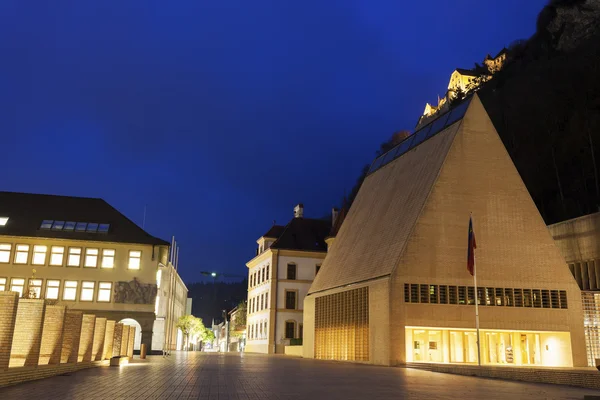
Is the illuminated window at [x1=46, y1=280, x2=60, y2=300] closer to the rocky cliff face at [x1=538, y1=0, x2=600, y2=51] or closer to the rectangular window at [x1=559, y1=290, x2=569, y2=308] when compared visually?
the rectangular window at [x1=559, y1=290, x2=569, y2=308]

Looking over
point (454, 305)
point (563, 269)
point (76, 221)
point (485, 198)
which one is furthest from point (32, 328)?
point (76, 221)

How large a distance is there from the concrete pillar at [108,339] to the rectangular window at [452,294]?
17825 millimetres

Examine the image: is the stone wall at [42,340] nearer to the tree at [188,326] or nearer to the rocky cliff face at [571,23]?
the tree at [188,326]

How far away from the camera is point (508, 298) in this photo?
2989 centimetres

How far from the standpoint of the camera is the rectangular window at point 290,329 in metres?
55.4

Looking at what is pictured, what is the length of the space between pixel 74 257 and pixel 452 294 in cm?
2920

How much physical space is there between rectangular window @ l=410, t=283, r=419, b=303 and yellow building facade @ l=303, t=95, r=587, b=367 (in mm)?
54

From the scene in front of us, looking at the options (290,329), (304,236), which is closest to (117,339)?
(290,329)

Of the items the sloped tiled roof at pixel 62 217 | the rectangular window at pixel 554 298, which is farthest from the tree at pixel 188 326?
the rectangular window at pixel 554 298

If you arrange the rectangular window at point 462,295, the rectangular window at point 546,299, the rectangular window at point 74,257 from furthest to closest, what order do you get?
the rectangular window at point 74,257 → the rectangular window at point 546,299 → the rectangular window at point 462,295

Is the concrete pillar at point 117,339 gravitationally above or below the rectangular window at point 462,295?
below

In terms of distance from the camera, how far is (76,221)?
43938mm

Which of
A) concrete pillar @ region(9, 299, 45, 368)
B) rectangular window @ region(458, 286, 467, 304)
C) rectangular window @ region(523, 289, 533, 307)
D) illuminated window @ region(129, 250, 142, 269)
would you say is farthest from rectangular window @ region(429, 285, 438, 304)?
illuminated window @ region(129, 250, 142, 269)

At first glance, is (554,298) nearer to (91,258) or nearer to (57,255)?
(91,258)
